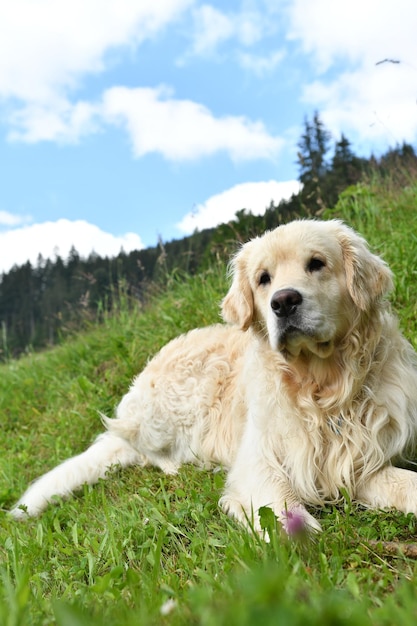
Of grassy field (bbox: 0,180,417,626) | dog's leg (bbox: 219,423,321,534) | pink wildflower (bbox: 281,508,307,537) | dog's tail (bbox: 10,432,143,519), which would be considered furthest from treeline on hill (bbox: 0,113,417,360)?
pink wildflower (bbox: 281,508,307,537)

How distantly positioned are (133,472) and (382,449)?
6.30 ft

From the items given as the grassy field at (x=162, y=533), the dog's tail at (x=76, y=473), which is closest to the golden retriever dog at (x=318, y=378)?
the grassy field at (x=162, y=533)

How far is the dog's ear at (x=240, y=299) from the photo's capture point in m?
3.20

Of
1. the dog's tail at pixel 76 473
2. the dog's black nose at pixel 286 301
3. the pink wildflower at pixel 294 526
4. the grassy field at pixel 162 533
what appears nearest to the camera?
the grassy field at pixel 162 533

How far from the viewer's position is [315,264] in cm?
292

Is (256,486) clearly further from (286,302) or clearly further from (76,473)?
(76,473)

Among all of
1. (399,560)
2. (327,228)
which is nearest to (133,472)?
(327,228)

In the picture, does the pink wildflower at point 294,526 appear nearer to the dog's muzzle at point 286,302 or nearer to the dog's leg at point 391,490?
the dog's leg at point 391,490

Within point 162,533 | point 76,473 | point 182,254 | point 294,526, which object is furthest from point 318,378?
point 182,254

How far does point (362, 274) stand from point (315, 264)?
0.25m

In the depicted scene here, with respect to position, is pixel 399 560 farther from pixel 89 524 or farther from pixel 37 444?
pixel 37 444

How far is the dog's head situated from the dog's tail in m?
1.53

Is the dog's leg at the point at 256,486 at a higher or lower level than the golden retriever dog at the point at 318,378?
lower

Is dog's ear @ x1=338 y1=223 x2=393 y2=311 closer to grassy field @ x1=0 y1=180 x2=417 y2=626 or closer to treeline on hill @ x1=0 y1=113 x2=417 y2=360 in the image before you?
grassy field @ x1=0 y1=180 x2=417 y2=626
